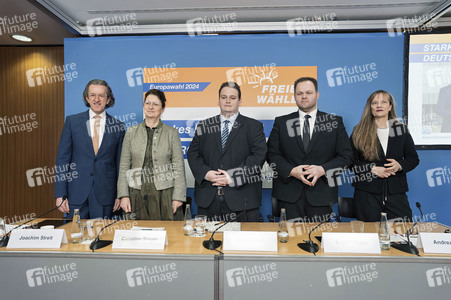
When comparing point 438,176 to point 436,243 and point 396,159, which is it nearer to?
point 396,159

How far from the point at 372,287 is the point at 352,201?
1.30 metres

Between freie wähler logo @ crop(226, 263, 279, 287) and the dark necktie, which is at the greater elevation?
the dark necktie

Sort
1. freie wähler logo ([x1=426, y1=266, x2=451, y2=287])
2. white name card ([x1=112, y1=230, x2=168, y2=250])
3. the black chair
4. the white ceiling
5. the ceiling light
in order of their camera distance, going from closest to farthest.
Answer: freie wähler logo ([x1=426, y1=266, x2=451, y2=287]) → white name card ([x1=112, y1=230, x2=168, y2=250]) → the black chair → the white ceiling → the ceiling light

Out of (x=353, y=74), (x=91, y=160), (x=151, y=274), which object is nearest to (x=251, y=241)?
(x=151, y=274)

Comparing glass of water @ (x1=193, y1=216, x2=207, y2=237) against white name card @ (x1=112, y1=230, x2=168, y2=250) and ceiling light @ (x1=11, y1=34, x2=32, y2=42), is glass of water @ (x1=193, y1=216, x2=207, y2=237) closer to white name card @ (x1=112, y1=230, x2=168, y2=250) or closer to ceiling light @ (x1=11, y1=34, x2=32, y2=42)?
white name card @ (x1=112, y1=230, x2=168, y2=250)

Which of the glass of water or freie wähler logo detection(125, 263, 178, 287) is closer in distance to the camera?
freie wähler logo detection(125, 263, 178, 287)

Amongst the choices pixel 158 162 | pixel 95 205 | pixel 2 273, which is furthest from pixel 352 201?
pixel 2 273

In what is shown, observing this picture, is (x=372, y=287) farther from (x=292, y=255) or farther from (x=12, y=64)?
(x=12, y=64)

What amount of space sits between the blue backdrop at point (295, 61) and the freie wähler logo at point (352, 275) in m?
2.21

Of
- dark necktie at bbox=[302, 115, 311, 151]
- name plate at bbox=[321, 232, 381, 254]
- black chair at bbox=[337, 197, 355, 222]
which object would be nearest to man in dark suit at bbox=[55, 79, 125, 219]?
dark necktie at bbox=[302, 115, 311, 151]

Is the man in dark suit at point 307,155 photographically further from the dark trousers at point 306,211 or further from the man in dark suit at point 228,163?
the man in dark suit at point 228,163

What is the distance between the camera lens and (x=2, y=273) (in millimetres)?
1442

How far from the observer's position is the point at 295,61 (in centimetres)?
346

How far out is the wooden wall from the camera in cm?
432
